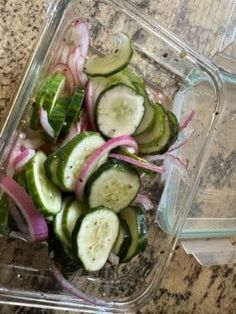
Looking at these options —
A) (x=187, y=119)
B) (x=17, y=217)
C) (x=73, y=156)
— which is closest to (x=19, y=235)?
(x=17, y=217)

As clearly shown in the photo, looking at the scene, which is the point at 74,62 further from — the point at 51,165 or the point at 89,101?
the point at 51,165

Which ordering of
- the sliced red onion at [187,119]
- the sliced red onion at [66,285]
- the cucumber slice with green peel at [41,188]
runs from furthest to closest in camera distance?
the sliced red onion at [187,119]
the sliced red onion at [66,285]
the cucumber slice with green peel at [41,188]

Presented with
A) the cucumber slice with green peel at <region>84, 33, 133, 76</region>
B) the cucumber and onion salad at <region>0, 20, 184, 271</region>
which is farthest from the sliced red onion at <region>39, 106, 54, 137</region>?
the cucumber slice with green peel at <region>84, 33, 133, 76</region>

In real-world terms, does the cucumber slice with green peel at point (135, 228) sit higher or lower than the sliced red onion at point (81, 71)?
lower

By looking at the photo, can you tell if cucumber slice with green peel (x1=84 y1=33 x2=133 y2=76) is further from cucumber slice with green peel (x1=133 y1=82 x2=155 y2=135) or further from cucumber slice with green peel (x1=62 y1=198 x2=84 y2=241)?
cucumber slice with green peel (x1=62 y1=198 x2=84 y2=241)

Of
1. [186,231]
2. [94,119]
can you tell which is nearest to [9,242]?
[94,119]

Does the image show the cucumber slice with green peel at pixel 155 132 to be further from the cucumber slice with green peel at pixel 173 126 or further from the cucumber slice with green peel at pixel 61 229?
the cucumber slice with green peel at pixel 61 229

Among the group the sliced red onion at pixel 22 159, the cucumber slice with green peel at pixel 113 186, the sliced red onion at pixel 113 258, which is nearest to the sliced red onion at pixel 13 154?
the sliced red onion at pixel 22 159
